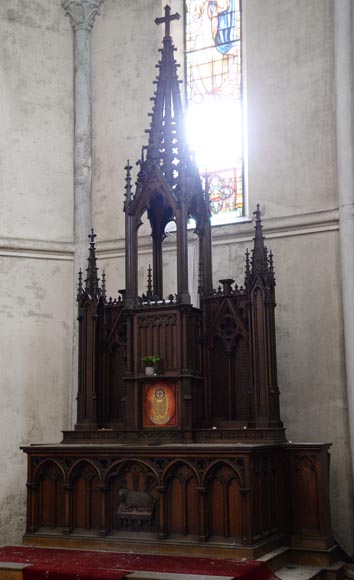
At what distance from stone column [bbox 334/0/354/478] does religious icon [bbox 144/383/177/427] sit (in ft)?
7.18

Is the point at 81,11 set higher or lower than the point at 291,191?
higher

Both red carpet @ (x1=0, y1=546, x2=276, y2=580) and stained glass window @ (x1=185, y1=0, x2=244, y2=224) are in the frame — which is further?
stained glass window @ (x1=185, y1=0, x2=244, y2=224)

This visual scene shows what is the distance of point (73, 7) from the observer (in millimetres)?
12141

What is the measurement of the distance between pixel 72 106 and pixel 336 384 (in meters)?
5.73

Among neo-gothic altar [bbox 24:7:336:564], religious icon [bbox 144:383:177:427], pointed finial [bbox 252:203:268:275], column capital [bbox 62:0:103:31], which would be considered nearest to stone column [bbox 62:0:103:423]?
column capital [bbox 62:0:103:31]

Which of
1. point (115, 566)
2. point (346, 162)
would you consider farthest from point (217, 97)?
point (115, 566)

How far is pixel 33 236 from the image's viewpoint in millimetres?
11523

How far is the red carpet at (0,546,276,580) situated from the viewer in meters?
7.02

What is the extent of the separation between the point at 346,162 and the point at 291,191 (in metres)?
0.89

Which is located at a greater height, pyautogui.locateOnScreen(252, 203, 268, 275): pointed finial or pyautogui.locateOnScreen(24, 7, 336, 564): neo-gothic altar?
pyautogui.locateOnScreen(252, 203, 268, 275): pointed finial

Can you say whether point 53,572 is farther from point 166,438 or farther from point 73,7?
point 73,7

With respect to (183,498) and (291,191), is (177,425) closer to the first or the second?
(183,498)

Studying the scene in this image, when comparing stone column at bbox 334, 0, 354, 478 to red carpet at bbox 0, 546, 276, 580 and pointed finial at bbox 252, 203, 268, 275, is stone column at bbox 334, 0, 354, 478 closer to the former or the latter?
pointed finial at bbox 252, 203, 268, 275

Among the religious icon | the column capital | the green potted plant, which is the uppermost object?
the column capital
